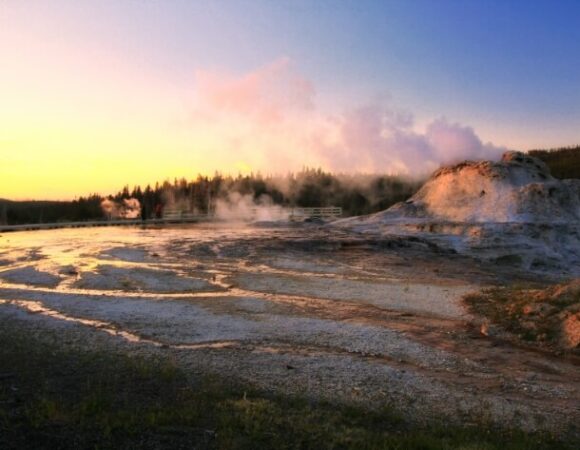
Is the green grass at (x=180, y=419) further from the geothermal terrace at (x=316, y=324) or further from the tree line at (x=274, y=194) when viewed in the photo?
the tree line at (x=274, y=194)

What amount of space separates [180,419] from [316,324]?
17.8ft

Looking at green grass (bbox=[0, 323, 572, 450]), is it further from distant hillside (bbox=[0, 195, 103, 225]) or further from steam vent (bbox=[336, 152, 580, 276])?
distant hillside (bbox=[0, 195, 103, 225])

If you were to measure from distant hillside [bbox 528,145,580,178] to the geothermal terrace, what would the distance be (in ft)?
172

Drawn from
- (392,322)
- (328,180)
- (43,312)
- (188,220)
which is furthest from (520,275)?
(328,180)

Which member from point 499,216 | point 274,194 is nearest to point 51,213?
point 274,194

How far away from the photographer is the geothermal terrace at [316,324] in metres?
7.36

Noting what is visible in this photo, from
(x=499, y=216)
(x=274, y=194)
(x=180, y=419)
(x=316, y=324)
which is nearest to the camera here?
(x=180, y=419)

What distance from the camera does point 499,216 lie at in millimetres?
26531

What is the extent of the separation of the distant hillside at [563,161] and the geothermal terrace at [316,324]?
5251 cm

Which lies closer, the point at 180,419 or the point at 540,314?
the point at 180,419

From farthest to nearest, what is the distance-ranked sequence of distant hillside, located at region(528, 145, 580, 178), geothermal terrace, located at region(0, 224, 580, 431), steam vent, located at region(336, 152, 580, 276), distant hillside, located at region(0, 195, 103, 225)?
distant hillside, located at region(528, 145, 580, 178), distant hillside, located at region(0, 195, 103, 225), steam vent, located at region(336, 152, 580, 276), geothermal terrace, located at region(0, 224, 580, 431)

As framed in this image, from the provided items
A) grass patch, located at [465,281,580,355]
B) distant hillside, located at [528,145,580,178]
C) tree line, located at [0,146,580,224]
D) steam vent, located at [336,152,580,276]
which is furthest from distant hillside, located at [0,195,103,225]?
distant hillside, located at [528,145,580,178]

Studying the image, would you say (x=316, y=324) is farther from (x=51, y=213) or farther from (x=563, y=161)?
(x=563, y=161)

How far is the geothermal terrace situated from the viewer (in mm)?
7355
